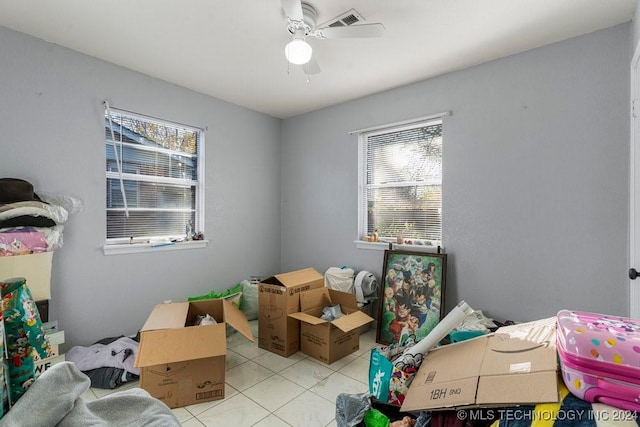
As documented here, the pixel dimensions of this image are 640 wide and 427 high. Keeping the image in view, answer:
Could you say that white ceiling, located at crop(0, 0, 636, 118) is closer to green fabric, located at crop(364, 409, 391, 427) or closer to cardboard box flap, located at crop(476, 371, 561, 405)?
cardboard box flap, located at crop(476, 371, 561, 405)

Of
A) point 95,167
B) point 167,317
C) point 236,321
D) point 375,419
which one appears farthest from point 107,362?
point 375,419

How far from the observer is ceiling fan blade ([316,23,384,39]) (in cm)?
195

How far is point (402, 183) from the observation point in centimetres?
331

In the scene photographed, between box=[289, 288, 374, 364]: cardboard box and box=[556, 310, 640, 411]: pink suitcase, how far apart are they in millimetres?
1758

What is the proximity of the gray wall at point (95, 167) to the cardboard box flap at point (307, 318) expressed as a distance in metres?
1.39

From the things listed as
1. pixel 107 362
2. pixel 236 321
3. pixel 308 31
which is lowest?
pixel 107 362

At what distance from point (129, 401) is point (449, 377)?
3.95 ft

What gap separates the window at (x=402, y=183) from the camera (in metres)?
3.12

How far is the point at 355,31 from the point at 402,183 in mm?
1703

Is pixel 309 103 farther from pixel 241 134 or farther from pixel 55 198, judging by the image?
pixel 55 198

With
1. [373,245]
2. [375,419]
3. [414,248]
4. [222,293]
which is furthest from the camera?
[222,293]

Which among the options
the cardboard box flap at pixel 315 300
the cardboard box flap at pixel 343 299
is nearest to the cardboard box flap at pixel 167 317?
the cardboard box flap at pixel 315 300

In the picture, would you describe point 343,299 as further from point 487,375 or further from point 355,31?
point 355,31

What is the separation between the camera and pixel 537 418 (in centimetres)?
85
